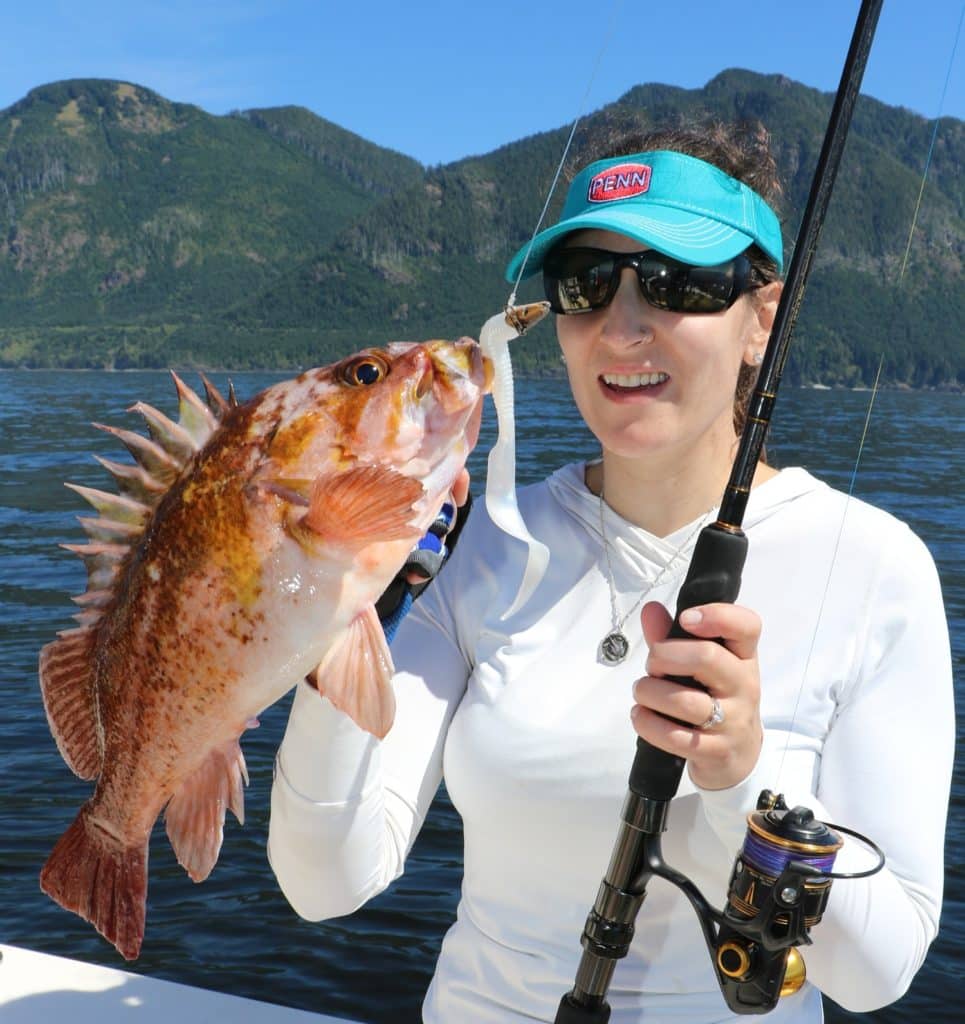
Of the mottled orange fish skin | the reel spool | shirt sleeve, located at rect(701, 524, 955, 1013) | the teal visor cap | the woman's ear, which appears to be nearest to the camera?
the mottled orange fish skin

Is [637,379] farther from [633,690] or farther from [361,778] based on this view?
[361,778]

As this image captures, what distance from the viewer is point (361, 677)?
179 centimetres

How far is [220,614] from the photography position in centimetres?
184

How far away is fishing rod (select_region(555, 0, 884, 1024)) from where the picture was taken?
6.56ft

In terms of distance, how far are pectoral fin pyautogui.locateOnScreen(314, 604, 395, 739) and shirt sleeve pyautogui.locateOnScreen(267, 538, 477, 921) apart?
0.20m

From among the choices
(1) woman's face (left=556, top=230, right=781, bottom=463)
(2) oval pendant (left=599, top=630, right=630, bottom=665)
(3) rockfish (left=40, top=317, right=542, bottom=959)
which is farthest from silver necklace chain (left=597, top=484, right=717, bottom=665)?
(3) rockfish (left=40, top=317, right=542, bottom=959)

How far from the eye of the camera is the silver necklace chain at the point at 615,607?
2.52 metres

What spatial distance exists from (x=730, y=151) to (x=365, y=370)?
133 cm

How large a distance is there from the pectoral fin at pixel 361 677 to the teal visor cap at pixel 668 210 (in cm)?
104

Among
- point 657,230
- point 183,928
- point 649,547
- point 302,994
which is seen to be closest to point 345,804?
point 649,547

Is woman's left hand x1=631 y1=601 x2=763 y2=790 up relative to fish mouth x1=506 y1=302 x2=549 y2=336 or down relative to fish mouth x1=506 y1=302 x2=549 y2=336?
down

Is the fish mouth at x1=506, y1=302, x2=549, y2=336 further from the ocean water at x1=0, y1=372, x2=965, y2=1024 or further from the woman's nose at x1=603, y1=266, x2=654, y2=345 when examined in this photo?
the ocean water at x1=0, y1=372, x2=965, y2=1024

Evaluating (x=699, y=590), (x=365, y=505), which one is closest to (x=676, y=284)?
(x=699, y=590)

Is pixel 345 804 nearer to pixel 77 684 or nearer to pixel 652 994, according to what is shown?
pixel 77 684
